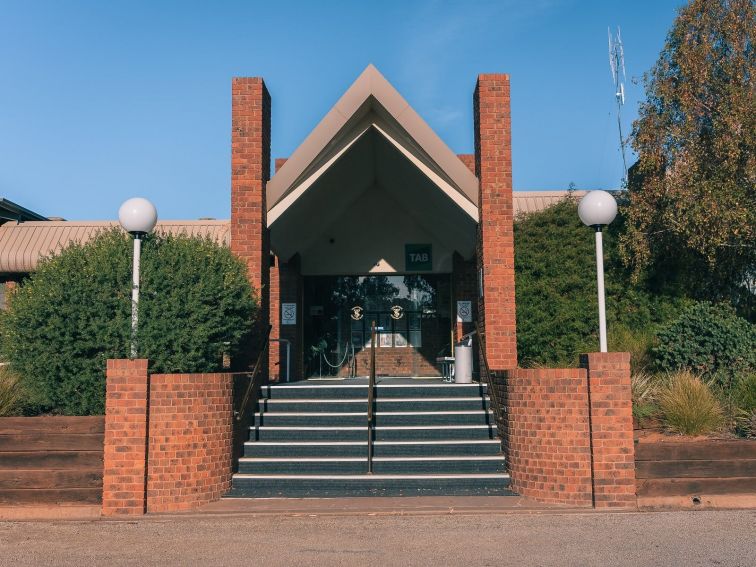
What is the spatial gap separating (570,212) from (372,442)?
7410 mm

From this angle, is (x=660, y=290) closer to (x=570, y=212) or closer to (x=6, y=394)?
(x=570, y=212)

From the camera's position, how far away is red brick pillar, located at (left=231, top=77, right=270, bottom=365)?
437 inches

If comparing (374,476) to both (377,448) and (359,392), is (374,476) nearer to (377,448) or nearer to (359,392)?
(377,448)

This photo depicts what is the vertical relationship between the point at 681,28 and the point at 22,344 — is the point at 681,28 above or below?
above

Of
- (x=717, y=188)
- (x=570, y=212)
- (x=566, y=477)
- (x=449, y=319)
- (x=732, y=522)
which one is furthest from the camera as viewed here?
(x=449, y=319)

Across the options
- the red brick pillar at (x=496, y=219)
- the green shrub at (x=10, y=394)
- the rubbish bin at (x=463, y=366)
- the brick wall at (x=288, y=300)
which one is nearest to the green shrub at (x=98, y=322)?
the green shrub at (x=10, y=394)

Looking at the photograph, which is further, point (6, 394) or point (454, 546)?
point (6, 394)

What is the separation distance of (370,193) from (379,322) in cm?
290

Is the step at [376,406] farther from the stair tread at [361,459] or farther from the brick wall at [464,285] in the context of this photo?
the brick wall at [464,285]

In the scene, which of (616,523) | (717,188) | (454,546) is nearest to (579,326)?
(717,188)

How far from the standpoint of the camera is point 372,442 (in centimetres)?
944

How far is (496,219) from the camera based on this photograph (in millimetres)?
11055

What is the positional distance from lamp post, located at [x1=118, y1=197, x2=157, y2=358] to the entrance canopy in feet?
9.89

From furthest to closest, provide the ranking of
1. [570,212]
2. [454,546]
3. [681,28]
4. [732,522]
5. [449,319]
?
1. [449,319]
2. [570,212]
3. [681,28]
4. [732,522]
5. [454,546]
